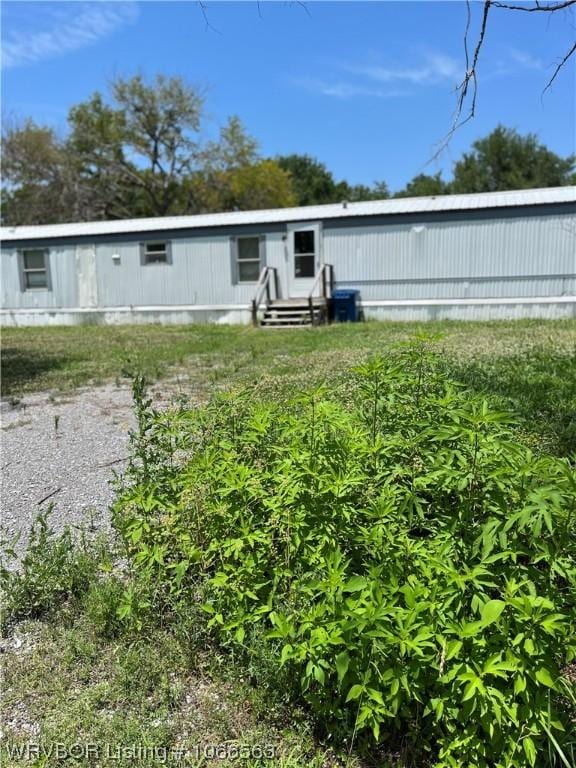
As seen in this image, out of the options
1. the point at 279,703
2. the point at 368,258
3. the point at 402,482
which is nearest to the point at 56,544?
the point at 279,703

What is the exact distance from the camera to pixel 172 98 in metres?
30.8

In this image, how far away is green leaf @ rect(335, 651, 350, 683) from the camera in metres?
1.53

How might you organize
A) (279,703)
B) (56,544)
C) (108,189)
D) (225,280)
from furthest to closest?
(108,189) < (225,280) < (56,544) < (279,703)

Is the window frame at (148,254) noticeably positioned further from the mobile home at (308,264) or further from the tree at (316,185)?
the tree at (316,185)

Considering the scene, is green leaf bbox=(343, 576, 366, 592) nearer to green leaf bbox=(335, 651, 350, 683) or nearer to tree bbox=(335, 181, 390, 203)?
green leaf bbox=(335, 651, 350, 683)

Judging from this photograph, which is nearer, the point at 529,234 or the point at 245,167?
the point at 529,234

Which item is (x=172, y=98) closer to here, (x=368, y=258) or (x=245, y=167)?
(x=245, y=167)

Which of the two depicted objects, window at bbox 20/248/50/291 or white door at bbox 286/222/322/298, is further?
window at bbox 20/248/50/291

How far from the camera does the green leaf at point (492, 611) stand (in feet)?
4.62

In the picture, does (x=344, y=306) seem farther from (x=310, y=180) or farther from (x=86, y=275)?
(x=310, y=180)

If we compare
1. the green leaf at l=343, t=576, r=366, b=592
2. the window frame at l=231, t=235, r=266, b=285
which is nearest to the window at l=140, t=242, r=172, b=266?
the window frame at l=231, t=235, r=266, b=285

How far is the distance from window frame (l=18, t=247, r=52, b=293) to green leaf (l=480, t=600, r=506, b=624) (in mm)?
16919

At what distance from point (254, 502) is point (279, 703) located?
68 cm

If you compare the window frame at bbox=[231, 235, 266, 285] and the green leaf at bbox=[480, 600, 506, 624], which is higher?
the window frame at bbox=[231, 235, 266, 285]
